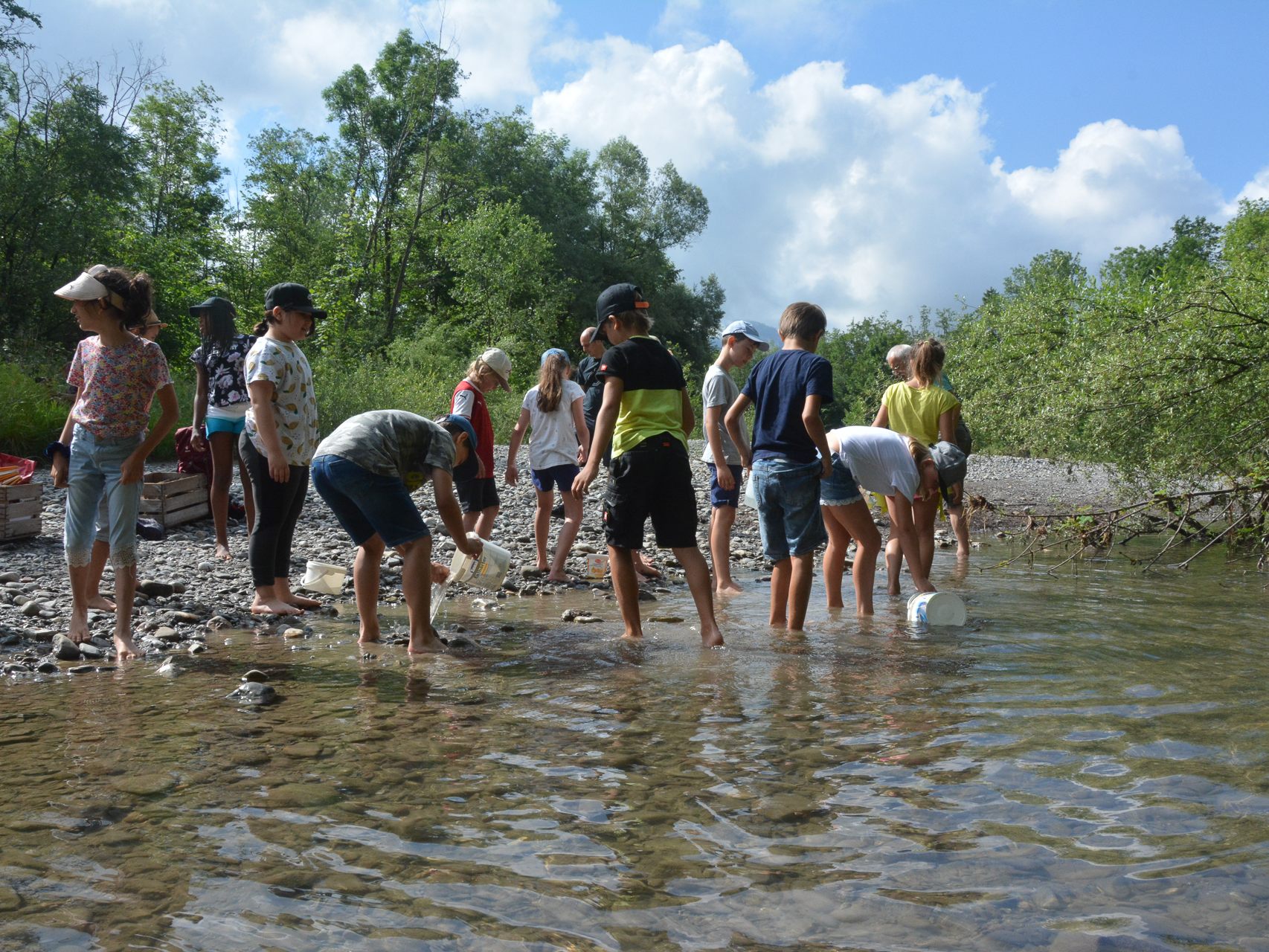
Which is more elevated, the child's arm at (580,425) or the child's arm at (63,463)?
the child's arm at (580,425)

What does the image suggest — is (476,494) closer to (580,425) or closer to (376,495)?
(580,425)

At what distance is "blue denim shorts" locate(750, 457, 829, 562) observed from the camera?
596cm

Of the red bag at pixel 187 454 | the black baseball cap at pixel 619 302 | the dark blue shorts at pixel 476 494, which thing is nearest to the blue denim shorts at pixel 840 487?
the black baseball cap at pixel 619 302

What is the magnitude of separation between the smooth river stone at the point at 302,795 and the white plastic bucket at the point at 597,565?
505 centimetres

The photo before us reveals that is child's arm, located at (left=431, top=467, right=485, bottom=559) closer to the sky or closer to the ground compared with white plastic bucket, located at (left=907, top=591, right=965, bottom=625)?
closer to the sky

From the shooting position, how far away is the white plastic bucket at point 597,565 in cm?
847

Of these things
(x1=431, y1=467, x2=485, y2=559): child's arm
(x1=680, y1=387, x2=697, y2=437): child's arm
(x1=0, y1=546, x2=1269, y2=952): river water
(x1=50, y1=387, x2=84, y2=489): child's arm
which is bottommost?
(x1=0, y1=546, x2=1269, y2=952): river water

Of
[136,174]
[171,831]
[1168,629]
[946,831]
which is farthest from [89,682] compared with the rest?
[136,174]

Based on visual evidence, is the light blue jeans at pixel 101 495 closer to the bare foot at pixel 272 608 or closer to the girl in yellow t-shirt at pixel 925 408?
the bare foot at pixel 272 608

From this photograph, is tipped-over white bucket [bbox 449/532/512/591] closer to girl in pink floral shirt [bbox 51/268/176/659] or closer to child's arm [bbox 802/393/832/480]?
girl in pink floral shirt [bbox 51/268/176/659]

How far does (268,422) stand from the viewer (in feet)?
19.5

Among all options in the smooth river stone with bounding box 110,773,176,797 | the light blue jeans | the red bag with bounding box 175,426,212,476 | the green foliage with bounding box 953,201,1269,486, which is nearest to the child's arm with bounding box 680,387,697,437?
the light blue jeans

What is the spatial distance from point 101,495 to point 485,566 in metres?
2.20

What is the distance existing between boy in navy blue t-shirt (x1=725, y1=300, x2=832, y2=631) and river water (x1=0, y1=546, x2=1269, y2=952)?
659mm
